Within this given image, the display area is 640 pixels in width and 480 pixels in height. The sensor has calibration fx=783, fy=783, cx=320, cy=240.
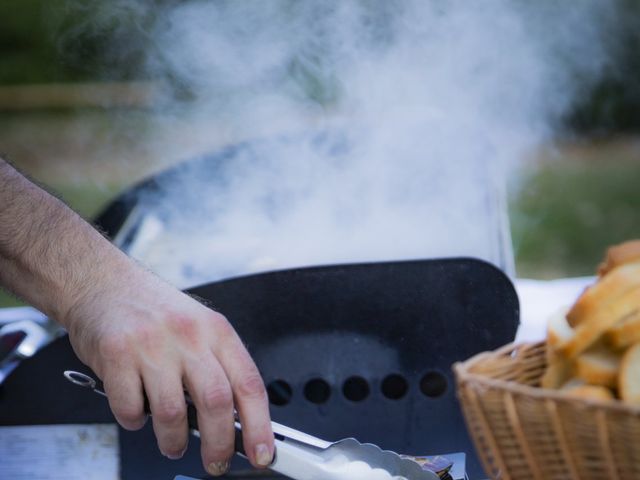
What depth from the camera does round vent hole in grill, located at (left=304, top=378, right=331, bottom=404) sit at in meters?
1.43

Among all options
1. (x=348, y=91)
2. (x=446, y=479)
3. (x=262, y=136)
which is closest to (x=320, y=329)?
(x=446, y=479)

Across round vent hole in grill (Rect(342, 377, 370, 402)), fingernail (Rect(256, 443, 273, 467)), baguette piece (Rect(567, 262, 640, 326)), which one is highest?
baguette piece (Rect(567, 262, 640, 326))

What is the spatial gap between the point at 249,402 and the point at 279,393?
1.56 ft

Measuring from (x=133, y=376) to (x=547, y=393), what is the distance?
20.2 inches

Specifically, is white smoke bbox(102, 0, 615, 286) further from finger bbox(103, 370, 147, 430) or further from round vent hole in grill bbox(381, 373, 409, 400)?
finger bbox(103, 370, 147, 430)

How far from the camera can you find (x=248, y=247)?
1813 millimetres

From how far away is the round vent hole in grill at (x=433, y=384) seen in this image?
1.43 metres

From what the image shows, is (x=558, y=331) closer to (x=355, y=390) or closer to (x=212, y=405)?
(x=212, y=405)

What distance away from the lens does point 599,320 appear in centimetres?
74

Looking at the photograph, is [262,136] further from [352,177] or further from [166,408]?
[166,408]

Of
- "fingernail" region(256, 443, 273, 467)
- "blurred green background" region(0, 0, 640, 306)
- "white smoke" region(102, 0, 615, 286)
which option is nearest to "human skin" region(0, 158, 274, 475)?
"fingernail" region(256, 443, 273, 467)

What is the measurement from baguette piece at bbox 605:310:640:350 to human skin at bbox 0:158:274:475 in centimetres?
42

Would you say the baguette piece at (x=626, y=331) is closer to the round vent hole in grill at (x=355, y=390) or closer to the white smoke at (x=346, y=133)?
the round vent hole in grill at (x=355, y=390)

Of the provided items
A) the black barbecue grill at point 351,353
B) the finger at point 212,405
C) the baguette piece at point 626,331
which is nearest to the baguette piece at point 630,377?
the baguette piece at point 626,331
